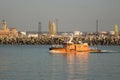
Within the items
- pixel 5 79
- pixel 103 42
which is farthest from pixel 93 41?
pixel 5 79

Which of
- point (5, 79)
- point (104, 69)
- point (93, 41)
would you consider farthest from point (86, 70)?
point (93, 41)

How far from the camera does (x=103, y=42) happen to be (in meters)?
188

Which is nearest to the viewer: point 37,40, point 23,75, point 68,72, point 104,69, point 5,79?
point 5,79

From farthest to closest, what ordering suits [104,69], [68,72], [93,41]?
[93,41]
[104,69]
[68,72]

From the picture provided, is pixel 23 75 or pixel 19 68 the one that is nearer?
pixel 23 75

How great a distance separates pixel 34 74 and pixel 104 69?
892 cm

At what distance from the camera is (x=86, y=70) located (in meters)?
57.0

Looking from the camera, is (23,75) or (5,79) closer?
(5,79)

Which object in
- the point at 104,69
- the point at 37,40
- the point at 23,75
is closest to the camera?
the point at 23,75

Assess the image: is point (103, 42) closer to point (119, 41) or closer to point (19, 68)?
point (119, 41)

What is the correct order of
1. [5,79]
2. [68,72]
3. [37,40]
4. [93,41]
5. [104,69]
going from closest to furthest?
[5,79] → [68,72] → [104,69] → [93,41] → [37,40]

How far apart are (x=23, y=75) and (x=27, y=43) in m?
147

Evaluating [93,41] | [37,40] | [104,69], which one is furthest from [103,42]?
[104,69]

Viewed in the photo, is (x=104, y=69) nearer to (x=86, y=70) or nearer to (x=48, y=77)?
(x=86, y=70)
